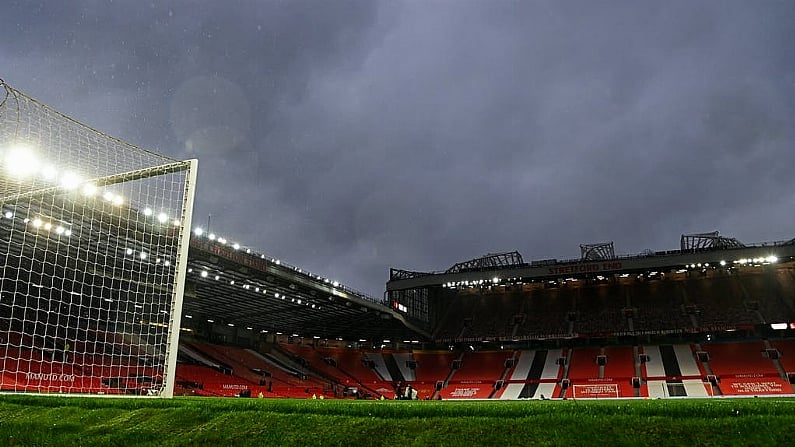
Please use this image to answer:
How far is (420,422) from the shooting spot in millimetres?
6422

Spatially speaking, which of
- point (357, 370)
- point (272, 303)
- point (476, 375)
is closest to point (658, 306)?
point (476, 375)

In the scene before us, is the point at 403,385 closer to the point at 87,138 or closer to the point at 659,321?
the point at 659,321

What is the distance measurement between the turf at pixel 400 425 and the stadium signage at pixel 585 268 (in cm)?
4562

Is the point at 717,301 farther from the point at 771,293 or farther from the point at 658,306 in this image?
the point at 658,306

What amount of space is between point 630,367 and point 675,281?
14.7 meters

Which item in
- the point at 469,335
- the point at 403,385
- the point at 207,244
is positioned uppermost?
the point at 207,244

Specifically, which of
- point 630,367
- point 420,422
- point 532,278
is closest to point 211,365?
point 532,278

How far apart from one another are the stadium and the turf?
17731 millimetres

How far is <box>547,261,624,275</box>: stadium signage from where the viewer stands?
50.1 metres

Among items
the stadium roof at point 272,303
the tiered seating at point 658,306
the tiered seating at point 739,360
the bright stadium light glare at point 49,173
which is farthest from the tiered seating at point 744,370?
the bright stadium light glare at point 49,173

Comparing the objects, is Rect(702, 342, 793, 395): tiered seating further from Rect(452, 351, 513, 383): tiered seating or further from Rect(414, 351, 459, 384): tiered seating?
Rect(414, 351, 459, 384): tiered seating

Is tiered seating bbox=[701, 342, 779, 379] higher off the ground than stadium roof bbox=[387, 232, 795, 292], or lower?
lower

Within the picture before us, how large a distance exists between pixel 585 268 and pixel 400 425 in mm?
47854

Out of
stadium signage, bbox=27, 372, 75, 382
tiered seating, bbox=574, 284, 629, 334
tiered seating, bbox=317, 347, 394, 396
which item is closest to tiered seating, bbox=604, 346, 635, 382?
tiered seating, bbox=574, 284, 629, 334
